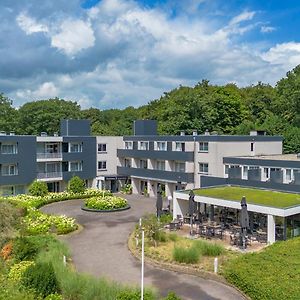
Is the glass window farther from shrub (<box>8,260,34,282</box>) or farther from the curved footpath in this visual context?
shrub (<box>8,260,34,282</box>)

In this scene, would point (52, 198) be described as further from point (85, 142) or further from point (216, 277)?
point (216, 277)

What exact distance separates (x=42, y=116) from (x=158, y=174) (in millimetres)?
38299

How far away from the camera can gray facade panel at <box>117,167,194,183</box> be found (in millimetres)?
41747

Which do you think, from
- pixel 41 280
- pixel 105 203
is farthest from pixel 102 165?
pixel 41 280

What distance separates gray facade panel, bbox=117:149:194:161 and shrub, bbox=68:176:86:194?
750 centimetres

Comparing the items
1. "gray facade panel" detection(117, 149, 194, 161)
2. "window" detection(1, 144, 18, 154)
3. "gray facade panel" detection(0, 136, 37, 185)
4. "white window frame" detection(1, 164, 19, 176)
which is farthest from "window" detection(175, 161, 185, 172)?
"window" detection(1, 144, 18, 154)

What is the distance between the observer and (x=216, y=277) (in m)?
19.5

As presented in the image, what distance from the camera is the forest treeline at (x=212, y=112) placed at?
58406 mm

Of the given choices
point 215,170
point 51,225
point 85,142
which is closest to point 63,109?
point 85,142

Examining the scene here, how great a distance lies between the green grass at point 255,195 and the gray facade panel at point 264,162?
2382 mm

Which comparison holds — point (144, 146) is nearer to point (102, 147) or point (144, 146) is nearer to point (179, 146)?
point (102, 147)

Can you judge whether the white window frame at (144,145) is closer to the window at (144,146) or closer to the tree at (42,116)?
the window at (144,146)

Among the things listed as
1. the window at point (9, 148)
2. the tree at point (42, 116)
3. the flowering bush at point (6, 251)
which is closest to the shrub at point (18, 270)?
the flowering bush at point (6, 251)

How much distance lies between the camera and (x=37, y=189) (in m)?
42.5
